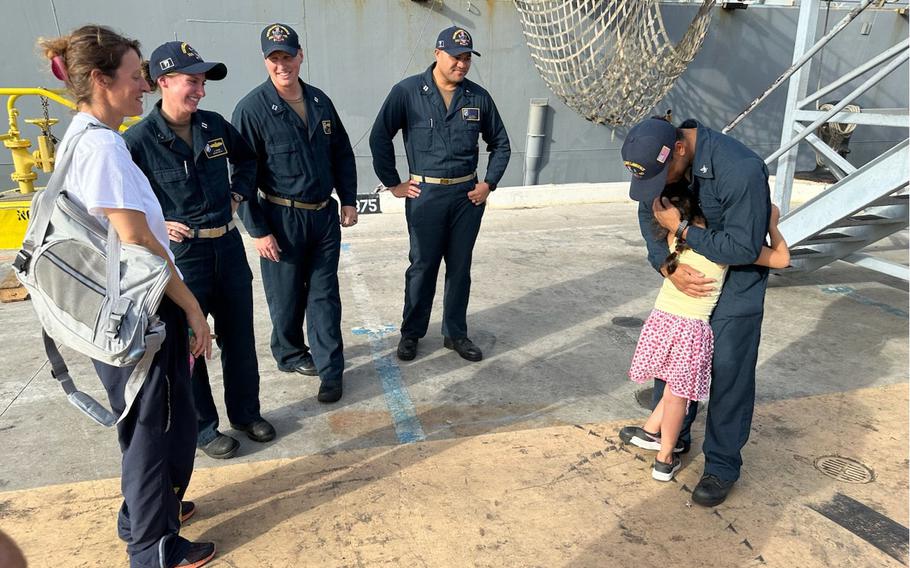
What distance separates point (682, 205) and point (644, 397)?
150 cm

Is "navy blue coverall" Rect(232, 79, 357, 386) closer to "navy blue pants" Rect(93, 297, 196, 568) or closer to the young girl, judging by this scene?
"navy blue pants" Rect(93, 297, 196, 568)

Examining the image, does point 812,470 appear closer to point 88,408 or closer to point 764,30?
point 88,408

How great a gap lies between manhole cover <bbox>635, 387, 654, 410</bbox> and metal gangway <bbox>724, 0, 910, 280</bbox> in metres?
1.75

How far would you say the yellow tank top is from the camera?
103 inches

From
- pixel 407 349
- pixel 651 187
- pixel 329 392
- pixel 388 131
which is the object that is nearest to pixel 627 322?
pixel 407 349

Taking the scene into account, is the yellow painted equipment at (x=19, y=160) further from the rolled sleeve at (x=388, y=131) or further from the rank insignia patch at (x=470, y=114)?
the rank insignia patch at (x=470, y=114)

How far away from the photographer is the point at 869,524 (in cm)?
264

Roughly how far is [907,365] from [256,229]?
14.3ft

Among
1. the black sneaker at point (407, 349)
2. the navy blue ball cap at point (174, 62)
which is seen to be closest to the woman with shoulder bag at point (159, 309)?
the navy blue ball cap at point (174, 62)

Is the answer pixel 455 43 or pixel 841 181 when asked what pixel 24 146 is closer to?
pixel 455 43

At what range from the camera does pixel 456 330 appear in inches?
169

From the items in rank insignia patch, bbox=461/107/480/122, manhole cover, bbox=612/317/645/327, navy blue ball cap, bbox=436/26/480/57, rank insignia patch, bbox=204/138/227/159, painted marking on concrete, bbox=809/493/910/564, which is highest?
navy blue ball cap, bbox=436/26/480/57

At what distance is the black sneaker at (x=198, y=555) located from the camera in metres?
2.29

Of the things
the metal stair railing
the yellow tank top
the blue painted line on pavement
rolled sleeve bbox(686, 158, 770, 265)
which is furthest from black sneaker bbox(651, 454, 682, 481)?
the metal stair railing
